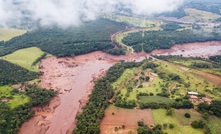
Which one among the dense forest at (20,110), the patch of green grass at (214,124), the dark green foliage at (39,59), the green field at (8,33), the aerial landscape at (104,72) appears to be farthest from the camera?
the green field at (8,33)

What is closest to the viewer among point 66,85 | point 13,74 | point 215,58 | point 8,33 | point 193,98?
point 193,98

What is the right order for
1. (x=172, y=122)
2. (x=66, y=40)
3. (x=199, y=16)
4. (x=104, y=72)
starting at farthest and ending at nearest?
(x=199, y=16), (x=66, y=40), (x=104, y=72), (x=172, y=122)

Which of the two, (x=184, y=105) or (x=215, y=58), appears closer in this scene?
(x=184, y=105)

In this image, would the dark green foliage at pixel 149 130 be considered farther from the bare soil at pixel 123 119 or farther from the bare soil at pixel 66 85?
the bare soil at pixel 66 85

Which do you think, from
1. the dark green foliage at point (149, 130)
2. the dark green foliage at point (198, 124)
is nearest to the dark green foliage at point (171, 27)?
the dark green foliage at point (198, 124)

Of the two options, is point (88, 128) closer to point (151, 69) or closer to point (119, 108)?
point (119, 108)

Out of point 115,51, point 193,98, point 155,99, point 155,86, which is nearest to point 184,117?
point 193,98

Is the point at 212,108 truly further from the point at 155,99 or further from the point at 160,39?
the point at 160,39
